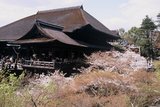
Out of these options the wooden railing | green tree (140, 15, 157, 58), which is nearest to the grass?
the wooden railing

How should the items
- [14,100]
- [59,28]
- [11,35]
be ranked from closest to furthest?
1. [14,100]
2. [59,28]
3. [11,35]

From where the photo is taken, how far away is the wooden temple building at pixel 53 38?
2603 centimetres

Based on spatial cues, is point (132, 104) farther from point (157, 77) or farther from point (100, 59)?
point (100, 59)

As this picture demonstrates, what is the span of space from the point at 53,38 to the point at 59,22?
9.08 m

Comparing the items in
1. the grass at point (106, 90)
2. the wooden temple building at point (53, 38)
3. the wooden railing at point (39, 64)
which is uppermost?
the wooden temple building at point (53, 38)

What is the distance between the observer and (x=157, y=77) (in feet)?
68.9

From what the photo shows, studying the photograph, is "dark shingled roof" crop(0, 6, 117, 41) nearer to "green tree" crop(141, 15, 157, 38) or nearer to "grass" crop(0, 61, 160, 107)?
"grass" crop(0, 61, 160, 107)

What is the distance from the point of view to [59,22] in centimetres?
3419

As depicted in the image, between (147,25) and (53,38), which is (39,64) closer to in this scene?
(53,38)

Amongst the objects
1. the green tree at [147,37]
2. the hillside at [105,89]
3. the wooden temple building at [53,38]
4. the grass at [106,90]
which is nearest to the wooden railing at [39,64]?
the wooden temple building at [53,38]

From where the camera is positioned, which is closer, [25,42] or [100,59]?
[100,59]

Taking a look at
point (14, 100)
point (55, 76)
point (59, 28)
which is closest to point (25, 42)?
point (59, 28)

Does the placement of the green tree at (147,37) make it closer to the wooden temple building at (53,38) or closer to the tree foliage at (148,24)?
the tree foliage at (148,24)

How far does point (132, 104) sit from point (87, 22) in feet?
52.2
